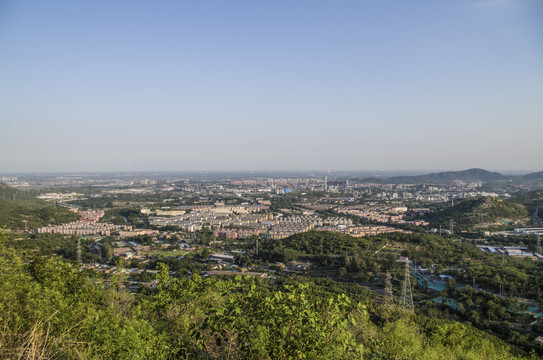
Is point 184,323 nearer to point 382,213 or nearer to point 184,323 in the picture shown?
point 184,323

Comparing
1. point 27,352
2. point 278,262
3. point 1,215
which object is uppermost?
point 27,352

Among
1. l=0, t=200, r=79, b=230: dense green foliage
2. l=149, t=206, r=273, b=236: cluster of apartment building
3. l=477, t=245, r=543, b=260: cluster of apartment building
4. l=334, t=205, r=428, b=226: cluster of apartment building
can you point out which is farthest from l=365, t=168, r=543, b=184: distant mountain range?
l=0, t=200, r=79, b=230: dense green foliage

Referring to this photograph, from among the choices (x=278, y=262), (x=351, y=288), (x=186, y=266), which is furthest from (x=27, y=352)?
(x=278, y=262)

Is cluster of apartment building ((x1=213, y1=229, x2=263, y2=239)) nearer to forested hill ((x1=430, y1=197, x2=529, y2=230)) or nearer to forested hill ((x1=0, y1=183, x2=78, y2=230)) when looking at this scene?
forested hill ((x1=0, y1=183, x2=78, y2=230))

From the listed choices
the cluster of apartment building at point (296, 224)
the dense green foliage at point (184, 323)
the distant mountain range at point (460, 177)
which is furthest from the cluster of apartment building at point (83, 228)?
the distant mountain range at point (460, 177)

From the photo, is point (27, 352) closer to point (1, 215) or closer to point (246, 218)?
point (1, 215)

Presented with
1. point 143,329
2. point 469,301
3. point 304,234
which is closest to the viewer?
point 143,329

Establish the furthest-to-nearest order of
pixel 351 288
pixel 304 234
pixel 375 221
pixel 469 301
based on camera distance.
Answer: pixel 375 221 → pixel 304 234 → pixel 351 288 → pixel 469 301
